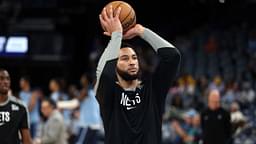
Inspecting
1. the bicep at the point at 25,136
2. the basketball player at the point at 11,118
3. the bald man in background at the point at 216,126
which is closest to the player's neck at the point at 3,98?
the basketball player at the point at 11,118

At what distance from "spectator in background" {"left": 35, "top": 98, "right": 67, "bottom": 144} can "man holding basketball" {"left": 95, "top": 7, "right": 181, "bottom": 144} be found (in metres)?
5.81

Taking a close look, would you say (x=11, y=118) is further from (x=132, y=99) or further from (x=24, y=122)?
(x=132, y=99)

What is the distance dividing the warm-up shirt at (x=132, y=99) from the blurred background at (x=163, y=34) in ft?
45.0

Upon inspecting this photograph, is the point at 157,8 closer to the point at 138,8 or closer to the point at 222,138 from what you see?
the point at 138,8

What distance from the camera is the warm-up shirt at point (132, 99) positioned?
516cm

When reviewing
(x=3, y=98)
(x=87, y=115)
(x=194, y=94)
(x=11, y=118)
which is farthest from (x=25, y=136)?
(x=194, y=94)

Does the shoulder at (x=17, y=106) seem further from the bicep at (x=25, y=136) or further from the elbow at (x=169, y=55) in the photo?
the elbow at (x=169, y=55)

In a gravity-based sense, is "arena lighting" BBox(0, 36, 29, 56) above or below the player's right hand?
below

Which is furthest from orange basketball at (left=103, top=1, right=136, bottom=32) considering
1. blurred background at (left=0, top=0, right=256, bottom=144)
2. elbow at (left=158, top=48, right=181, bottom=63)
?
blurred background at (left=0, top=0, right=256, bottom=144)

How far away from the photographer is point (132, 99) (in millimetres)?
5227

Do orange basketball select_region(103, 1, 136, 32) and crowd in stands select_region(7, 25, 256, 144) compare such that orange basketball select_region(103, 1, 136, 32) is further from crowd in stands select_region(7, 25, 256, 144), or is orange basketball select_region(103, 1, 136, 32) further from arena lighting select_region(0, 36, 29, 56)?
arena lighting select_region(0, 36, 29, 56)

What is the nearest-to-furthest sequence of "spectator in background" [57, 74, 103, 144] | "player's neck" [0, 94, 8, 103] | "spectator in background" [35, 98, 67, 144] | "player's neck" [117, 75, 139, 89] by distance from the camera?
1. "player's neck" [117, 75, 139, 89]
2. "player's neck" [0, 94, 8, 103]
3. "spectator in background" [35, 98, 67, 144]
4. "spectator in background" [57, 74, 103, 144]

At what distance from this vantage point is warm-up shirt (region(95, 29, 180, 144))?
516 centimetres

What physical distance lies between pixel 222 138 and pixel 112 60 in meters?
6.81
